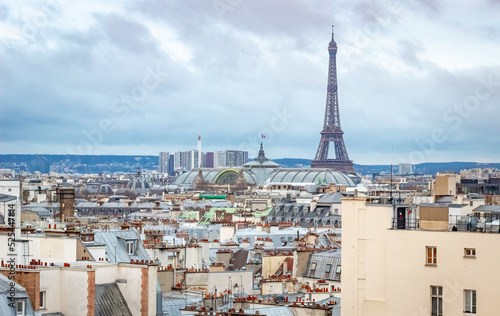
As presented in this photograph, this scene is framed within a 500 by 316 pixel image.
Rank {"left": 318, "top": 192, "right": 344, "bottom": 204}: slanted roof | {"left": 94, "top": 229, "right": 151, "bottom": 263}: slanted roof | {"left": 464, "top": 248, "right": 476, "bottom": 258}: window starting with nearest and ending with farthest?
{"left": 464, "top": 248, "right": 476, "bottom": 258}: window < {"left": 94, "top": 229, "right": 151, "bottom": 263}: slanted roof < {"left": 318, "top": 192, "right": 344, "bottom": 204}: slanted roof

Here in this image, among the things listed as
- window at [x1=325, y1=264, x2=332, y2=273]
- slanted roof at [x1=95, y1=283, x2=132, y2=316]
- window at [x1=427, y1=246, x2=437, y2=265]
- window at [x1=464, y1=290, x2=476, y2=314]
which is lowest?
window at [x1=325, y1=264, x2=332, y2=273]

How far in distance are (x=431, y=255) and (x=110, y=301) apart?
16.6 ft

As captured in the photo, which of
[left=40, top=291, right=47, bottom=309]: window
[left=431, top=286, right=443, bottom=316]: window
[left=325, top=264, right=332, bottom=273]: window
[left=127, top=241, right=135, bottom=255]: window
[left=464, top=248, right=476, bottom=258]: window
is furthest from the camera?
[left=325, top=264, right=332, bottom=273]: window

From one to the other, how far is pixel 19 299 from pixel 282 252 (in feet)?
67.1

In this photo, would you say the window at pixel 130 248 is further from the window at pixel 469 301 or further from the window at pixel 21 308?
the window at pixel 469 301

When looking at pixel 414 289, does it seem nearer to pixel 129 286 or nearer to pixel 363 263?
pixel 363 263

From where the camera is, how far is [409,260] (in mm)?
15320

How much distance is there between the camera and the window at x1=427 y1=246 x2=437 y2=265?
49.8ft

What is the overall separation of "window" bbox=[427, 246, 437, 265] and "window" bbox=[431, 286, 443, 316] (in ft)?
1.02

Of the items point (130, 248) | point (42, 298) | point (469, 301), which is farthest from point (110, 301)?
point (130, 248)

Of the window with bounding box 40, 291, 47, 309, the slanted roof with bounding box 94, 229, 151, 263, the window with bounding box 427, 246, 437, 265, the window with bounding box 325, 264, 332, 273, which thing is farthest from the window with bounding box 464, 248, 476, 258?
the window with bounding box 325, 264, 332, 273

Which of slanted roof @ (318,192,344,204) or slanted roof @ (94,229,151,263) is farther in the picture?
slanted roof @ (318,192,344,204)

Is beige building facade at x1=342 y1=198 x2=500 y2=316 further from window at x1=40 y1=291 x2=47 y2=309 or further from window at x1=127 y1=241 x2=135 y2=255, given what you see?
window at x1=127 y1=241 x2=135 y2=255

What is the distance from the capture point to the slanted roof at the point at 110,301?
17.5 metres
